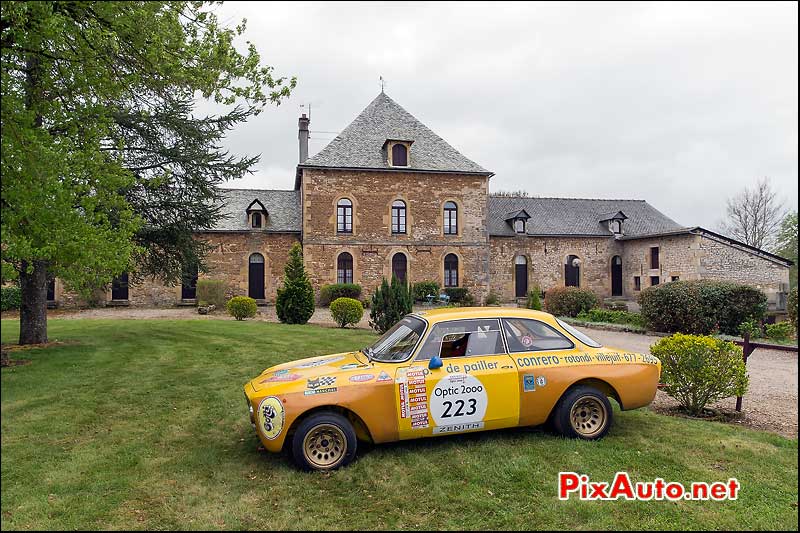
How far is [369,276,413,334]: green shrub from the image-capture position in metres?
16.2

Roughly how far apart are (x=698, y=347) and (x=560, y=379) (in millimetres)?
2619

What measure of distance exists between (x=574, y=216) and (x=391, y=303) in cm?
2176

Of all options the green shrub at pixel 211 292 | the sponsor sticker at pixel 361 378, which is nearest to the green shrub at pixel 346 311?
the green shrub at pixel 211 292

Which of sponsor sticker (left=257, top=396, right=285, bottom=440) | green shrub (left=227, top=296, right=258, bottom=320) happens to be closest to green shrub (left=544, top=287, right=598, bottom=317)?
green shrub (left=227, top=296, right=258, bottom=320)

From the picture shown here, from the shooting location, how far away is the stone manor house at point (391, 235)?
2634cm

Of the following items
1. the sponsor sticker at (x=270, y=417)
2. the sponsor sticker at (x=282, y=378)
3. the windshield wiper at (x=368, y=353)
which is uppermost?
the windshield wiper at (x=368, y=353)

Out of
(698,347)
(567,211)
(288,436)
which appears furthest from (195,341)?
(567,211)

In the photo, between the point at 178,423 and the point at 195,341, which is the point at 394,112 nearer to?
the point at 195,341

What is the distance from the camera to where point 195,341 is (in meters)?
13.4

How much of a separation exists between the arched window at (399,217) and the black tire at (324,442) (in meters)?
23.1

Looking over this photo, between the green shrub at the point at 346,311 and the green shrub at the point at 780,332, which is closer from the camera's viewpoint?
the green shrub at the point at 780,332

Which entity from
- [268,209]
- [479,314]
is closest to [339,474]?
[479,314]

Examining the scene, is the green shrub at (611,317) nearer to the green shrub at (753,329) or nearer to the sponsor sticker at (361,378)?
the green shrub at (753,329)

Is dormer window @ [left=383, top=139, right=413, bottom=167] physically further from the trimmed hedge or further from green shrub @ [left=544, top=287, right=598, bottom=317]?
the trimmed hedge
